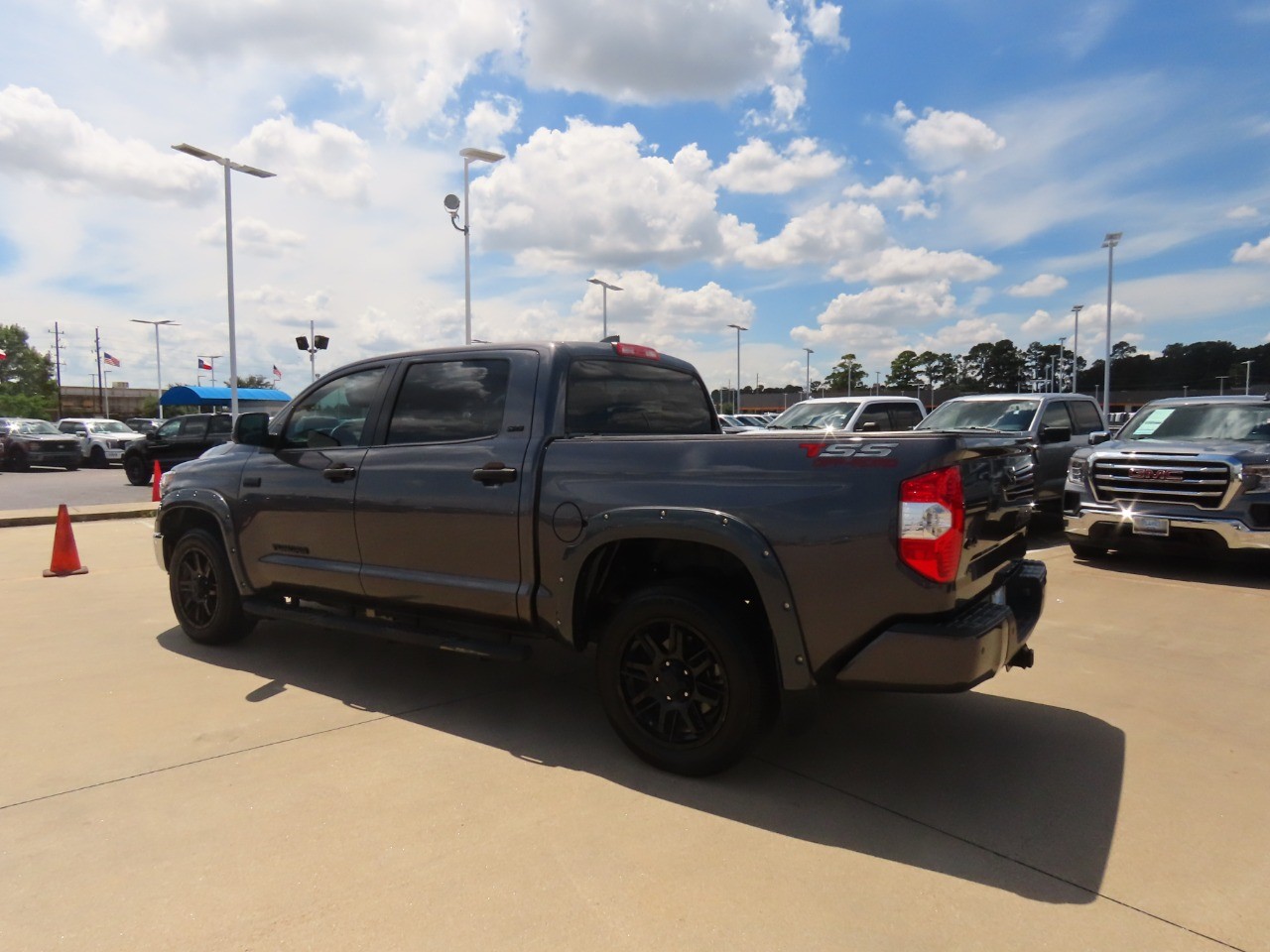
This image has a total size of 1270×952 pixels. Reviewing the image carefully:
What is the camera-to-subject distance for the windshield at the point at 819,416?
43.0 feet

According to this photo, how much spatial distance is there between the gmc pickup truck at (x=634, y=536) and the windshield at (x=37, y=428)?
2564 centimetres

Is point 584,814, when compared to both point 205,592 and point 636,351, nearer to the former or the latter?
point 636,351

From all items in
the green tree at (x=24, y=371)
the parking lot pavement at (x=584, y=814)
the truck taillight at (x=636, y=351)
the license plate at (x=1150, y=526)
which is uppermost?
the green tree at (x=24, y=371)

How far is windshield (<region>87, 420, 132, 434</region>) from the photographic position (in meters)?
27.7

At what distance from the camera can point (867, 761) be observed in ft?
12.1

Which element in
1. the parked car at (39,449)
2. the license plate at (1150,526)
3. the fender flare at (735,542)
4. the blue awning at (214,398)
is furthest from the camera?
the blue awning at (214,398)

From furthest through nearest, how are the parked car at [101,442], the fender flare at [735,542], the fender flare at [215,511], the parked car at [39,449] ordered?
the parked car at [101,442] < the parked car at [39,449] < the fender flare at [215,511] < the fender flare at [735,542]

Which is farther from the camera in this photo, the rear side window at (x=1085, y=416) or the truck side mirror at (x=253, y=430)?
the rear side window at (x=1085, y=416)

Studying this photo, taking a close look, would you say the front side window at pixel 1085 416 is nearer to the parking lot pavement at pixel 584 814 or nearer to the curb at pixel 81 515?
the parking lot pavement at pixel 584 814

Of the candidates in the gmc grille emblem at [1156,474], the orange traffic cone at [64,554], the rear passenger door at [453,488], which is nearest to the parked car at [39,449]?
the orange traffic cone at [64,554]

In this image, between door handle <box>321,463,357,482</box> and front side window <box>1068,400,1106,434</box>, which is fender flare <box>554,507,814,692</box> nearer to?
door handle <box>321,463,357,482</box>

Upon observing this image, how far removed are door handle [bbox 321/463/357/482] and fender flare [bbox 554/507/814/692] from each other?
5.28 ft

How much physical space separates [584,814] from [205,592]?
3499 mm

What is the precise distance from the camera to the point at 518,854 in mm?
2879
